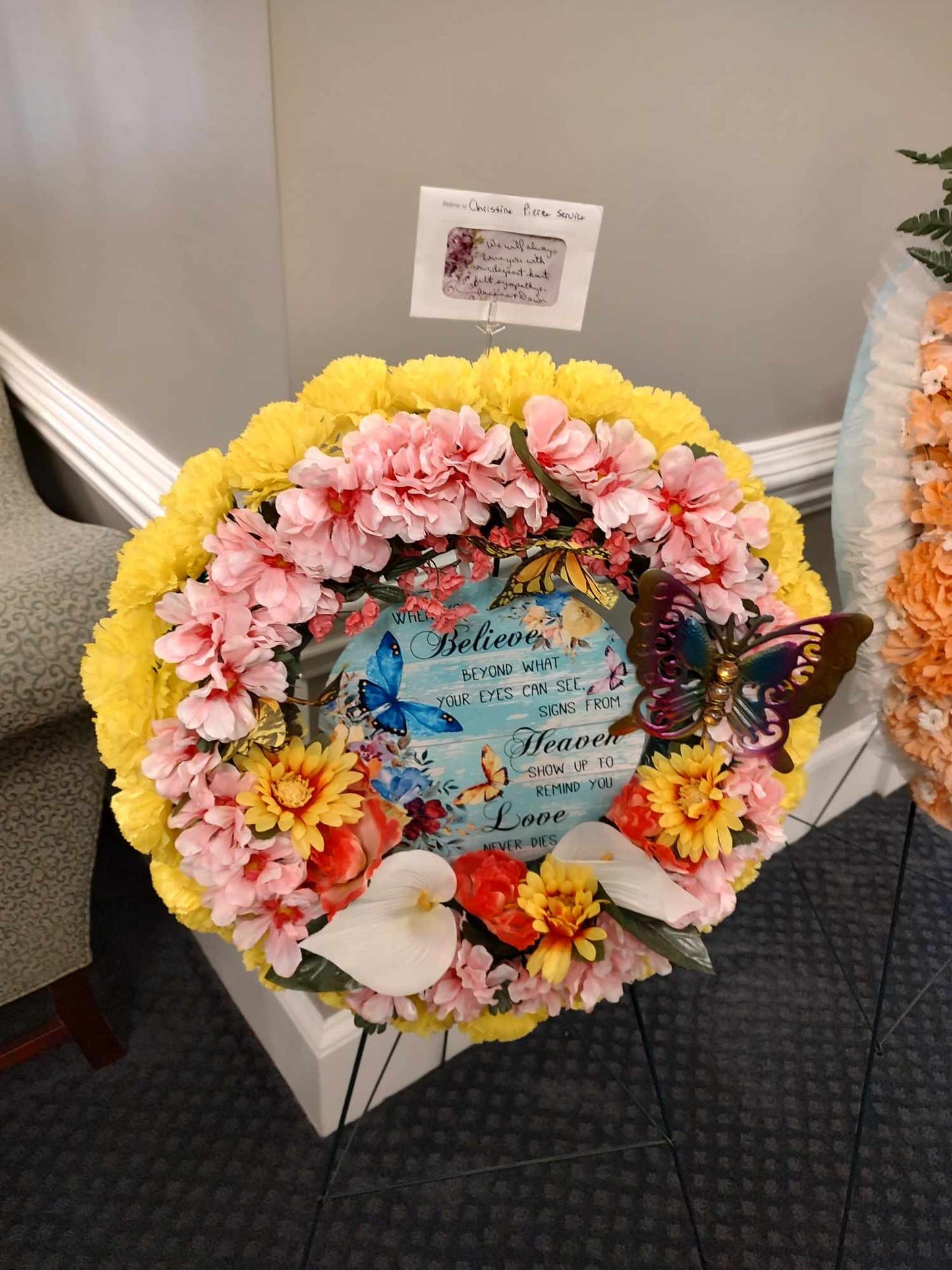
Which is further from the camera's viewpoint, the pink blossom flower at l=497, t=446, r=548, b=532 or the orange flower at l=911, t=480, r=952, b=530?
the orange flower at l=911, t=480, r=952, b=530

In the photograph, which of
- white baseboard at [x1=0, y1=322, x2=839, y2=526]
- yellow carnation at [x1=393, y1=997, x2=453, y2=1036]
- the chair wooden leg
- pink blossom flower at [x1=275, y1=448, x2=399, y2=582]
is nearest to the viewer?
pink blossom flower at [x1=275, y1=448, x2=399, y2=582]

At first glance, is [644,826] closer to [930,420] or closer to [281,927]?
[281,927]

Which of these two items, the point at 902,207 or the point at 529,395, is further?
the point at 902,207

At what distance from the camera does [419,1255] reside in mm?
991

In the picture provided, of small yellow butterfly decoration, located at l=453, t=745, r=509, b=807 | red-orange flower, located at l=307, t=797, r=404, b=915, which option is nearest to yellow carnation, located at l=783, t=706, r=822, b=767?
small yellow butterfly decoration, located at l=453, t=745, r=509, b=807

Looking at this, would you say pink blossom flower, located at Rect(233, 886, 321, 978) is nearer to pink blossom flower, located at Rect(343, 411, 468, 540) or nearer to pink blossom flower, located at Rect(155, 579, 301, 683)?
pink blossom flower, located at Rect(155, 579, 301, 683)

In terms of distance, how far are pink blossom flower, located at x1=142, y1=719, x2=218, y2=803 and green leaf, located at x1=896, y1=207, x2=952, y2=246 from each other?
80 cm

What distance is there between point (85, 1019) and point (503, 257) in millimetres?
1117

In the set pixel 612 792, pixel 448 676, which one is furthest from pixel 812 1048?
pixel 448 676

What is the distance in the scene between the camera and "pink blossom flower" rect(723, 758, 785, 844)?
0.66 m

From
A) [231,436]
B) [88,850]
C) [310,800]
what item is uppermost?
[231,436]

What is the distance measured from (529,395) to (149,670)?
13.3 inches

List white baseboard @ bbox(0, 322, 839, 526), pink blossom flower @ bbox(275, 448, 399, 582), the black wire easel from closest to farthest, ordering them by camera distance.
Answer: pink blossom flower @ bbox(275, 448, 399, 582) < the black wire easel < white baseboard @ bbox(0, 322, 839, 526)

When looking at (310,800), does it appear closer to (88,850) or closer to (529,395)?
(529,395)
